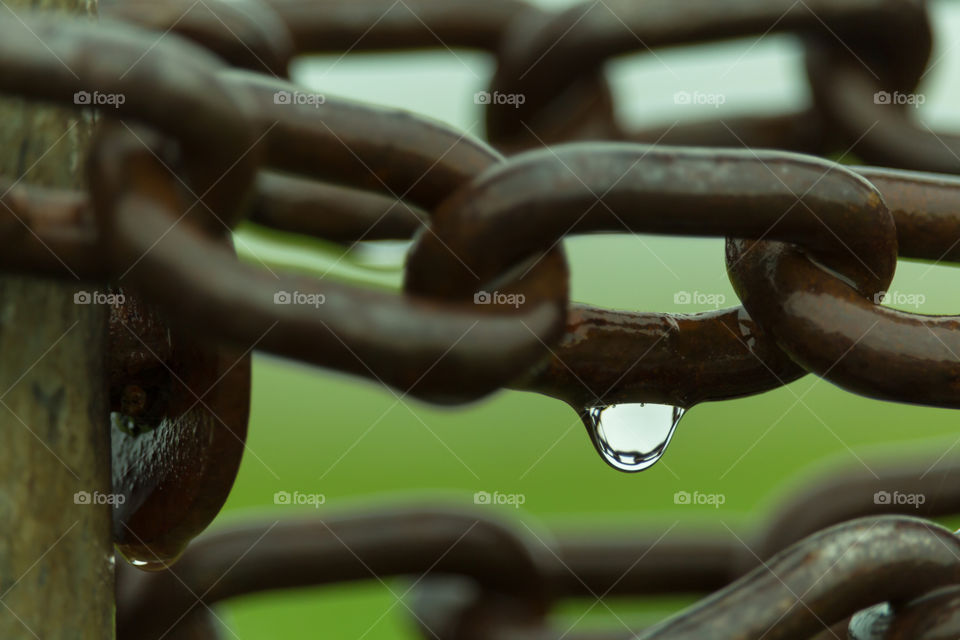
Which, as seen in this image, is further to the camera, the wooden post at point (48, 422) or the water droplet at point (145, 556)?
the water droplet at point (145, 556)

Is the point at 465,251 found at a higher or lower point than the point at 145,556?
higher

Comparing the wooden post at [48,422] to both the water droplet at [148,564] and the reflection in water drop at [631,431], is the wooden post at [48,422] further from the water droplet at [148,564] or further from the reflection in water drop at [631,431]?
the reflection in water drop at [631,431]

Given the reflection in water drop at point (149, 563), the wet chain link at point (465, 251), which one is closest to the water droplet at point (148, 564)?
the reflection in water drop at point (149, 563)

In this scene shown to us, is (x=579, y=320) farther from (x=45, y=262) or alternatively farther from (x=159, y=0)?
(x=159, y=0)

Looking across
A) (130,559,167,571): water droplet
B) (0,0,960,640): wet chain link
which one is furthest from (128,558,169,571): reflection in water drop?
(0,0,960,640): wet chain link

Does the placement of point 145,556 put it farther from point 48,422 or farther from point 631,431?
point 631,431

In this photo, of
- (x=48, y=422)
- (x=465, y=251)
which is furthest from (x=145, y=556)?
(x=465, y=251)

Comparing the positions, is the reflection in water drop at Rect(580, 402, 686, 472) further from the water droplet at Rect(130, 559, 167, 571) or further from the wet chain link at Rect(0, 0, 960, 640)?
the water droplet at Rect(130, 559, 167, 571)
